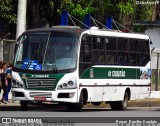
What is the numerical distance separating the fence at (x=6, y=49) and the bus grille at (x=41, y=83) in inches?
256

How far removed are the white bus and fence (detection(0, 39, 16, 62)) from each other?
5.34m

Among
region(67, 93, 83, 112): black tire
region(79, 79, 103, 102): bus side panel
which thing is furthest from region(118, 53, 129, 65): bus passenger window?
region(67, 93, 83, 112): black tire

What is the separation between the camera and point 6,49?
3484 cm

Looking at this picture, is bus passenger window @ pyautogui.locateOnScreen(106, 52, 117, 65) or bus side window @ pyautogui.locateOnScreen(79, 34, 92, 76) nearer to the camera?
bus side window @ pyautogui.locateOnScreen(79, 34, 92, 76)

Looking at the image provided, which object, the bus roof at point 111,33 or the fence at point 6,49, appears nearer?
the bus roof at point 111,33

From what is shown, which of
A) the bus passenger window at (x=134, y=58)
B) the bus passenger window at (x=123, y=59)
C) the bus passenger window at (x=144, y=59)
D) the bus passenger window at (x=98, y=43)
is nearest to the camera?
the bus passenger window at (x=98, y=43)

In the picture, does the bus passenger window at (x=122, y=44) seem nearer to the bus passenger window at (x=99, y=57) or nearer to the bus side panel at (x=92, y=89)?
the bus passenger window at (x=99, y=57)

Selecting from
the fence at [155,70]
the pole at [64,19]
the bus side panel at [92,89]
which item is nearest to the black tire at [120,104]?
the bus side panel at [92,89]

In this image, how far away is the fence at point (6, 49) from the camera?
3447cm

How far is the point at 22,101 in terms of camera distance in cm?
2888

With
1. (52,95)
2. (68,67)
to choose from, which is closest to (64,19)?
(68,67)

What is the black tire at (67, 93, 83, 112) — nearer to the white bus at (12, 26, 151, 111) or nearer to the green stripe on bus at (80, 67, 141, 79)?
the white bus at (12, 26, 151, 111)

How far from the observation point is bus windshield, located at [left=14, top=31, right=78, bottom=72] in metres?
28.1

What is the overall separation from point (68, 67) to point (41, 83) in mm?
1077
